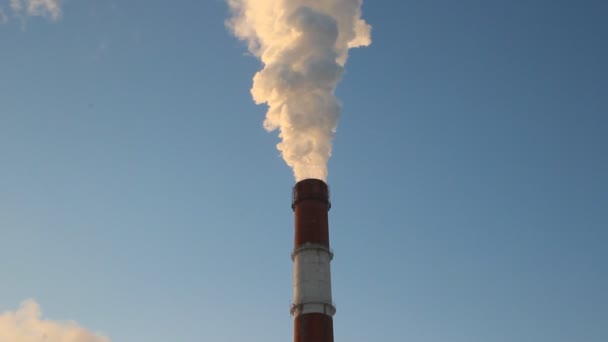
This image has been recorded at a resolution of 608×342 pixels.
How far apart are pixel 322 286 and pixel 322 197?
6.10 metres

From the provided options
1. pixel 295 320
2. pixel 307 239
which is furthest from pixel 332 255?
pixel 295 320

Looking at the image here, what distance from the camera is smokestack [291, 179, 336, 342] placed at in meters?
39.2

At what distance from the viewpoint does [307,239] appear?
41.5m

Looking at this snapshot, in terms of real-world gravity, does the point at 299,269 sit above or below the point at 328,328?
above

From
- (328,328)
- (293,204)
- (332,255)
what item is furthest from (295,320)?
(293,204)

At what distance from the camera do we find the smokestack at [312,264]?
3919 centimetres

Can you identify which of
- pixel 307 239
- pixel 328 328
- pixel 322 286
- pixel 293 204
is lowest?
pixel 328 328

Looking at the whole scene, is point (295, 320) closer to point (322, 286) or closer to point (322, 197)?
point (322, 286)

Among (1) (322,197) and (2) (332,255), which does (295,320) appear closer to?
(2) (332,255)

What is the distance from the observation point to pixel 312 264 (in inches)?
1601

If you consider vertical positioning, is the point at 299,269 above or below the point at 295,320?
above

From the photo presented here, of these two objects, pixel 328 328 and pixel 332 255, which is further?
pixel 332 255

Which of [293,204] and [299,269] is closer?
[299,269]

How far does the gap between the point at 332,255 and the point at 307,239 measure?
2.03 meters
